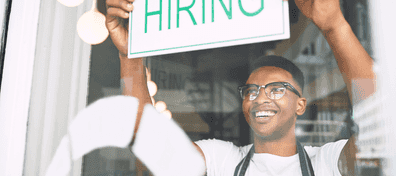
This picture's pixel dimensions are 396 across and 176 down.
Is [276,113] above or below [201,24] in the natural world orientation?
below

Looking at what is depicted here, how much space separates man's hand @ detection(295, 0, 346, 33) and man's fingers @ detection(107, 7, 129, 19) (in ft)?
1.86

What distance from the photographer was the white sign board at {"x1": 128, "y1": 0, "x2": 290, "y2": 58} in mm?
711

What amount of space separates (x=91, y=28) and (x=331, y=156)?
1006mm

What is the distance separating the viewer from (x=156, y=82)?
1087 mm

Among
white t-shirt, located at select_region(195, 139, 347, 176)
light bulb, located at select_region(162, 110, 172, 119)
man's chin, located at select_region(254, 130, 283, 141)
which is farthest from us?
light bulb, located at select_region(162, 110, 172, 119)

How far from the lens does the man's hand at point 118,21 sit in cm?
92

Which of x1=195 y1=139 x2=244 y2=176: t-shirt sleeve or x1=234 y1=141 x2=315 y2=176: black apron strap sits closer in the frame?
x1=234 y1=141 x2=315 y2=176: black apron strap

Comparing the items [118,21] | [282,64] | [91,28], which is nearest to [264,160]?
[282,64]

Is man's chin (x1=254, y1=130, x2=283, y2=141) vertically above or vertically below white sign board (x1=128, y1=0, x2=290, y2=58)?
below

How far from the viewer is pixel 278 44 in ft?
3.01

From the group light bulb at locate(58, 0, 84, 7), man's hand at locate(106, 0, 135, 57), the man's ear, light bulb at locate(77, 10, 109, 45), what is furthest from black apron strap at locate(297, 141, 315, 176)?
light bulb at locate(58, 0, 84, 7)

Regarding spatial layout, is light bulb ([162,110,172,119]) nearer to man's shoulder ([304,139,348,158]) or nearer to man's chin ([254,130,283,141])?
man's chin ([254,130,283,141])

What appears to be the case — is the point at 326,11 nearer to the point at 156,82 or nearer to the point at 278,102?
the point at 278,102

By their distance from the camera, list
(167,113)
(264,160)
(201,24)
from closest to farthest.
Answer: (201,24) → (264,160) → (167,113)
